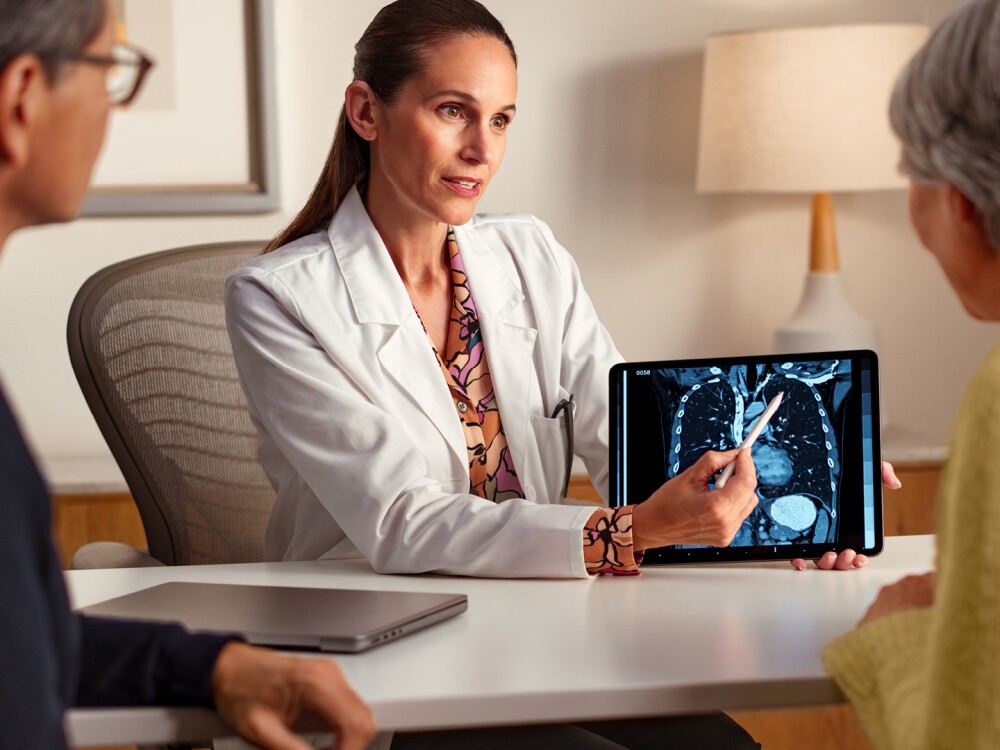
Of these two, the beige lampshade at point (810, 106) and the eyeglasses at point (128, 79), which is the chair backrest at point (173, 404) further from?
the beige lampshade at point (810, 106)

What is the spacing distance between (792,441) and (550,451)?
451mm

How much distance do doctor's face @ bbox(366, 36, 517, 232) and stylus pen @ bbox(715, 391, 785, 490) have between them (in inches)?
20.9

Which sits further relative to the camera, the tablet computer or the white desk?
the tablet computer

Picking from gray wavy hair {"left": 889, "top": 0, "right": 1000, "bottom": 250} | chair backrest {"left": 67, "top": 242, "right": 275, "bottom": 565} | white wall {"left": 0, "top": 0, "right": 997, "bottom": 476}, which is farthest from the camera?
white wall {"left": 0, "top": 0, "right": 997, "bottom": 476}

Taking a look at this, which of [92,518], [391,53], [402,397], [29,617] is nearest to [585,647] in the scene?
[29,617]

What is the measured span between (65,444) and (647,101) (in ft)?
4.82

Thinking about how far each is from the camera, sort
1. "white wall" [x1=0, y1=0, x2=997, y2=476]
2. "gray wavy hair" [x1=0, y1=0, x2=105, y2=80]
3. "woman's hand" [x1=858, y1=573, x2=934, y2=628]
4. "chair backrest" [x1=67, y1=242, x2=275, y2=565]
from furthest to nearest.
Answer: "white wall" [x1=0, y1=0, x2=997, y2=476], "chair backrest" [x1=67, y1=242, x2=275, y2=565], "woman's hand" [x1=858, y1=573, x2=934, y2=628], "gray wavy hair" [x1=0, y1=0, x2=105, y2=80]

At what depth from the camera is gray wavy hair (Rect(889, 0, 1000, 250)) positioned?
967mm

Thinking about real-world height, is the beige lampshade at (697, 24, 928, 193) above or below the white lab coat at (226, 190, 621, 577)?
above

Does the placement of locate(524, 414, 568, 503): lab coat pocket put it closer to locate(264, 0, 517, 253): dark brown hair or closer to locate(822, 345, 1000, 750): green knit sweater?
locate(264, 0, 517, 253): dark brown hair

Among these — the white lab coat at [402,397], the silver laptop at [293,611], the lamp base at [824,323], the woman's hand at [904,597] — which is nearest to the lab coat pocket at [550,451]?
the white lab coat at [402,397]

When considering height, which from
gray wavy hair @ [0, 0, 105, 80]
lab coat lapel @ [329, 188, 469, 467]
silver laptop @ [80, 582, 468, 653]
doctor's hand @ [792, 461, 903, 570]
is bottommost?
doctor's hand @ [792, 461, 903, 570]

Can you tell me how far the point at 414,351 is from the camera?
1709 mm

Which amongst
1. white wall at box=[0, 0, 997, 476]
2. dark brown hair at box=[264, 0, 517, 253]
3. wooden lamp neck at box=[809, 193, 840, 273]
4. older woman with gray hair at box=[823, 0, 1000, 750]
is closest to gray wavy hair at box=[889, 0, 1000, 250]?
older woman with gray hair at box=[823, 0, 1000, 750]
